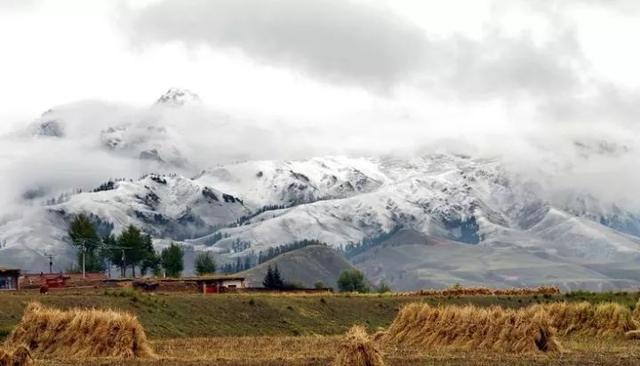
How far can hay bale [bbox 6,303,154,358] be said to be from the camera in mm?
A: 68625

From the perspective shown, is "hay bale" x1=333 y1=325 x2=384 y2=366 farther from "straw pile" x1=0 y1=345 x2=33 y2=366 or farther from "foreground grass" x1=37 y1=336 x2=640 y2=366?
"straw pile" x1=0 y1=345 x2=33 y2=366

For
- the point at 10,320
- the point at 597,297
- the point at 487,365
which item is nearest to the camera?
the point at 487,365

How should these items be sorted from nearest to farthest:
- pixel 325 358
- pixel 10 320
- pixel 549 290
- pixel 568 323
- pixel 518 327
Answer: pixel 325 358 → pixel 518 327 → pixel 568 323 → pixel 10 320 → pixel 549 290

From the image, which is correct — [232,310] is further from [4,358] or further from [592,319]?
[4,358]

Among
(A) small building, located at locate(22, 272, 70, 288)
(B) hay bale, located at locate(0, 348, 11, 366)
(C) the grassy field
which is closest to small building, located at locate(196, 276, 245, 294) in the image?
(A) small building, located at locate(22, 272, 70, 288)

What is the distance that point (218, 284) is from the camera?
18650 cm

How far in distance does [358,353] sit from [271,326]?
2555 inches

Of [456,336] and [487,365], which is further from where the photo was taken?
[456,336]

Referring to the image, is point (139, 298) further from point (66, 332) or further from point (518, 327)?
point (518, 327)

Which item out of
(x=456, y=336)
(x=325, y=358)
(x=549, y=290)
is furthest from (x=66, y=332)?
(x=549, y=290)

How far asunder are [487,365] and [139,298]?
206 ft

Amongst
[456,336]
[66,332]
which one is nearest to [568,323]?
[456,336]

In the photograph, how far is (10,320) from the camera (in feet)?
322

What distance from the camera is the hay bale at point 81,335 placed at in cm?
6862
